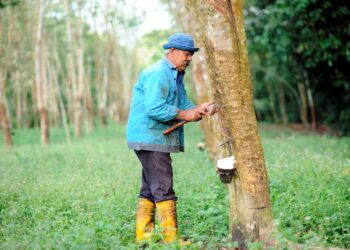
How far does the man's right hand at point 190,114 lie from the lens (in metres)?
5.65

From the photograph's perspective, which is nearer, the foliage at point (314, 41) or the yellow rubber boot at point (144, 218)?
the yellow rubber boot at point (144, 218)

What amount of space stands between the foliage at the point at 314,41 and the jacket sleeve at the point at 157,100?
33.6 ft

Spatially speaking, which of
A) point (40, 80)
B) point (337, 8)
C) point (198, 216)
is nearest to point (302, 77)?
point (337, 8)

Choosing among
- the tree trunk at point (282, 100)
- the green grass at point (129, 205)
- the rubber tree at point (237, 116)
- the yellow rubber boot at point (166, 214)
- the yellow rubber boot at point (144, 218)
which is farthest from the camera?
the tree trunk at point (282, 100)

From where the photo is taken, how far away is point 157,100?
559 centimetres

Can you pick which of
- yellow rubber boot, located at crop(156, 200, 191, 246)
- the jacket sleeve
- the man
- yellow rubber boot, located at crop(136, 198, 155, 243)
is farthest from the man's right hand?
yellow rubber boot, located at crop(136, 198, 155, 243)

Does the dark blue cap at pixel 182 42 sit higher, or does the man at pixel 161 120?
the dark blue cap at pixel 182 42

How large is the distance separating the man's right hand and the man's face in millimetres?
549

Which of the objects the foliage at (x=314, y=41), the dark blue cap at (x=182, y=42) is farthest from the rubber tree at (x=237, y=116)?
the foliage at (x=314, y=41)

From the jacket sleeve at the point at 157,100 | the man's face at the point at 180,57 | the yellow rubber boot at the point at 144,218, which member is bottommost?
the yellow rubber boot at the point at 144,218

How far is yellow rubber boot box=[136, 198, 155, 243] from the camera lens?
5938 mm

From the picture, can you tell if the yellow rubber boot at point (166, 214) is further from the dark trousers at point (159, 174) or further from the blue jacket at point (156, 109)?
the blue jacket at point (156, 109)

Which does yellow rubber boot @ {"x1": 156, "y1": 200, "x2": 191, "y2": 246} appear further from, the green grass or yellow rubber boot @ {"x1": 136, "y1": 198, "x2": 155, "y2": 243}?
the green grass

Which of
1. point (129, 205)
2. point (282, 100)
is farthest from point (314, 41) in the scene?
point (282, 100)
